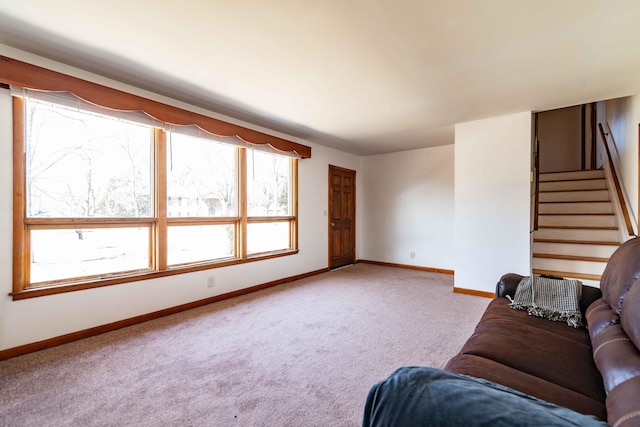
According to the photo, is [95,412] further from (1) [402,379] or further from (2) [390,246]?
(2) [390,246]

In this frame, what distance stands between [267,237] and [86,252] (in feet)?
7.11

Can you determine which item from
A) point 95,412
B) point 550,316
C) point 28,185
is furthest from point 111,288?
point 550,316

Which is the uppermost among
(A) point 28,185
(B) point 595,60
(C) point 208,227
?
(B) point 595,60

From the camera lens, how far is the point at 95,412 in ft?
5.09

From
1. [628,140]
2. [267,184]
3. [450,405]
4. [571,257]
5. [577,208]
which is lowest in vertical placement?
[571,257]

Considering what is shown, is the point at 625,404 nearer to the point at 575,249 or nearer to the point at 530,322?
the point at 530,322

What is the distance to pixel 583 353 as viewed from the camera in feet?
4.37

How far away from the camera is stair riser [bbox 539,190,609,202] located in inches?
169

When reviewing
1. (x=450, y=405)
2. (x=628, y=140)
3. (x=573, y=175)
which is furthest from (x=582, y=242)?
(x=450, y=405)

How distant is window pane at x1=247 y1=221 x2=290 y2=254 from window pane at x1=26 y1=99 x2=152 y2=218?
140cm

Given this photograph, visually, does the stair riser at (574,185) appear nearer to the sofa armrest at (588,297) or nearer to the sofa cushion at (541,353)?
the sofa armrest at (588,297)

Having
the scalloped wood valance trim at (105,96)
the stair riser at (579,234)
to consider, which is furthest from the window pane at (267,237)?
the stair riser at (579,234)

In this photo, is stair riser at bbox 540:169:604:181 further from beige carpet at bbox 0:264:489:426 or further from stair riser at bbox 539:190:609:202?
beige carpet at bbox 0:264:489:426

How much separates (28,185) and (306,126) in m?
2.96
